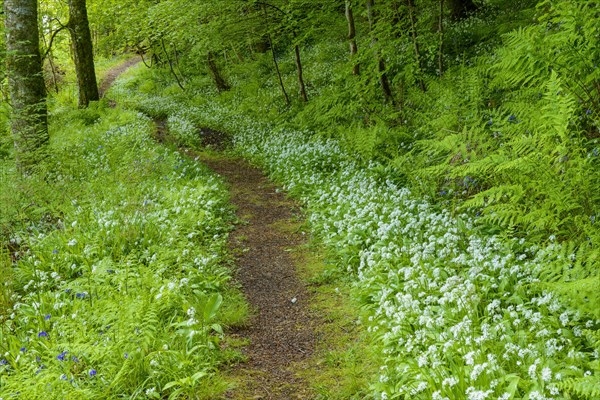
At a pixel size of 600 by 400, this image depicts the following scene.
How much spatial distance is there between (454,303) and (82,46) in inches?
729

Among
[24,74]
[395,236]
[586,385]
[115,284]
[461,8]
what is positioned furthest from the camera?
[461,8]

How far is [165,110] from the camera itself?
2239cm

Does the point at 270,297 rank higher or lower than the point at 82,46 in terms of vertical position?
lower

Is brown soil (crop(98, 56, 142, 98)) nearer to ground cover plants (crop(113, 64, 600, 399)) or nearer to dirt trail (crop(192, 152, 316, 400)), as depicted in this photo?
dirt trail (crop(192, 152, 316, 400))

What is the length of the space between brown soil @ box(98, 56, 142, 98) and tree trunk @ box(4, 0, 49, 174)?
22823 mm

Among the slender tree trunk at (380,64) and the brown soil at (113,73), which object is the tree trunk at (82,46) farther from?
the brown soil at (113,73)

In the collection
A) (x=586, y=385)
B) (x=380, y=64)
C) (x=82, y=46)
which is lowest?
(x=586, y=385)

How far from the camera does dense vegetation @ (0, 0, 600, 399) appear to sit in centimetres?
400

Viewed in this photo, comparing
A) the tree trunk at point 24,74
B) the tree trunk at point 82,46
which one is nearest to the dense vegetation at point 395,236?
the tree trunk at point 24,74

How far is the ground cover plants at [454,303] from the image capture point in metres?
3.50

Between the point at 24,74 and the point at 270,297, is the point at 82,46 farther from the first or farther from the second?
the point at 270,297

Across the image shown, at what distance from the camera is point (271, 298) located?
20.8 ft

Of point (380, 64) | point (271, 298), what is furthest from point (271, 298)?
point (380, 64)

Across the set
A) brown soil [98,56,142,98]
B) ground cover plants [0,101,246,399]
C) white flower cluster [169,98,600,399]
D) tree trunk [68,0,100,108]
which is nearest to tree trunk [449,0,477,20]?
ground cover plants [0,101,246,399]
